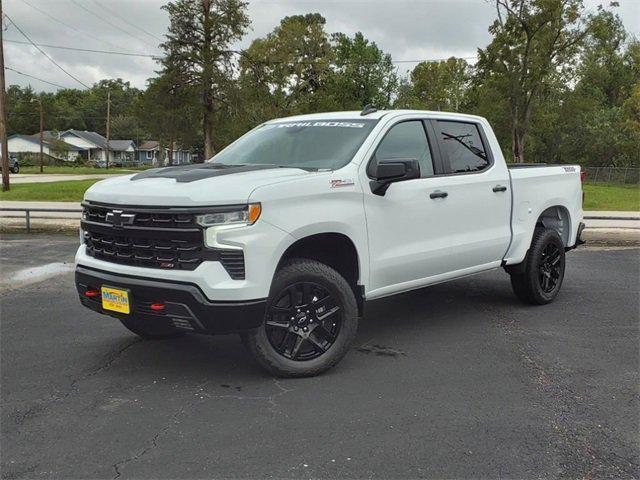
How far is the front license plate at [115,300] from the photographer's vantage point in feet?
13.7

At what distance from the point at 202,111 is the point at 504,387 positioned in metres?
42.4

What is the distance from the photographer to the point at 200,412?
3863 millimetres

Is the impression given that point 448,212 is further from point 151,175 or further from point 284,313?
point 151,175

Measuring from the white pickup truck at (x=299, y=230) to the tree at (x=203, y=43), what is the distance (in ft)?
129

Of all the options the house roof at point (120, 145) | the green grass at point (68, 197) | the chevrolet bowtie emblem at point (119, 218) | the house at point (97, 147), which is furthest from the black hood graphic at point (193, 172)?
the house roof at point (120, 145)

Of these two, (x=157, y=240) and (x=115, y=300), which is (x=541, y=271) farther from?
(x=115, y=300)

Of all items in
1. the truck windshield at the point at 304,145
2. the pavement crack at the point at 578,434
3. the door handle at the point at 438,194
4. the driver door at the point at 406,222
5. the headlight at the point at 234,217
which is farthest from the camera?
the door handle at the point at 438,194

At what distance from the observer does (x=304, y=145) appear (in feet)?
17.1

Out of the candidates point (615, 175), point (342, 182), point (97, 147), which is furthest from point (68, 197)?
point (97, 147)

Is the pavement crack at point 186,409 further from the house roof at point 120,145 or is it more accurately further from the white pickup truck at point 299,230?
the house roof at point 120,145

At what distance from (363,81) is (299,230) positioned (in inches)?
2016

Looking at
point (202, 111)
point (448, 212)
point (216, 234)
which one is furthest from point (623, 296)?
point (202, 111)

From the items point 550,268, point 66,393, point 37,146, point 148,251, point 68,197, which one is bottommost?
point 66,393

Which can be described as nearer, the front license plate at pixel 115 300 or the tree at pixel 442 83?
the front license plate at pixel 115 300
